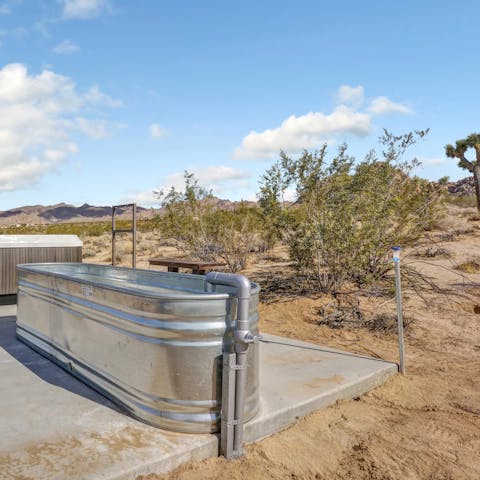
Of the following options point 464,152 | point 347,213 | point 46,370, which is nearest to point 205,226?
point 347,213

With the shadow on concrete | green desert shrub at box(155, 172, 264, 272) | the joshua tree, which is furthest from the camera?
the joshua tree

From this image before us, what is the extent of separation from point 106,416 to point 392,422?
232cm

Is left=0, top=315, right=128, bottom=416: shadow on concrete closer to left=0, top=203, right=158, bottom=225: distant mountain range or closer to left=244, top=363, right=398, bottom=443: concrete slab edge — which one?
left=244, top=363, right=398, bottom=443: concrete slab edge

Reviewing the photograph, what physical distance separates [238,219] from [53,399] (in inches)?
402

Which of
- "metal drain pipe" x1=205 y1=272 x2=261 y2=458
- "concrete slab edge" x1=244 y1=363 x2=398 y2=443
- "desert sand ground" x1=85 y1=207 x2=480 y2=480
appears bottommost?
"desert sand ground" x1=85 y1=207 x2=480 y2=480

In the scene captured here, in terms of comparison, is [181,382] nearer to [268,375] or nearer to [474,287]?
[268,375]

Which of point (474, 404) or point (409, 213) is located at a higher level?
point (409, 213)

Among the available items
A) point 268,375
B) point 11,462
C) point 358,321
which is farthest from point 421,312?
point 11,462

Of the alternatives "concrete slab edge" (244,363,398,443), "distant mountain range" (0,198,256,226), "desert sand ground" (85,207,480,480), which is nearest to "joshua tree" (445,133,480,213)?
Result: "desert sand ground" (85,207,480,480)

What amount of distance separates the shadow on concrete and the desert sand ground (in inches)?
48.8

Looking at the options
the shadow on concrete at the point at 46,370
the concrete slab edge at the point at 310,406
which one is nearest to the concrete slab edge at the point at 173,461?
the concrete slab edge at the point at 310,406

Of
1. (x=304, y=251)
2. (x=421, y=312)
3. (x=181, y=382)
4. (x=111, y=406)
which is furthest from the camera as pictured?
(x=304, y=251)

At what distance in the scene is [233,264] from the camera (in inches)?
519

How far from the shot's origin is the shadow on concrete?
13.0 ft
